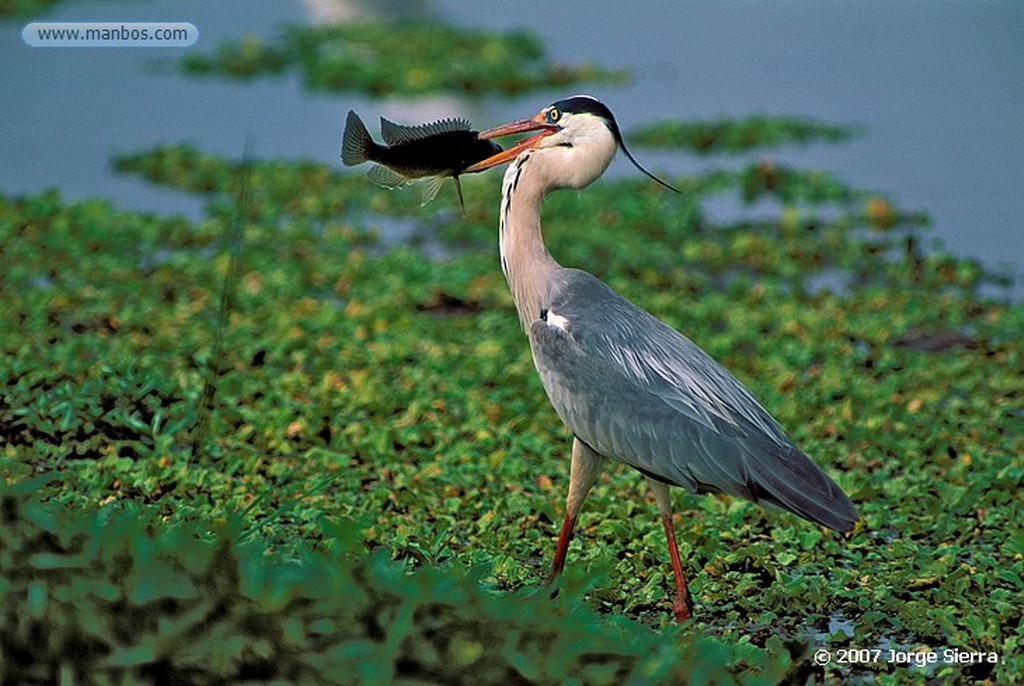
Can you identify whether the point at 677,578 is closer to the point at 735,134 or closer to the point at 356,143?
the point at 356,143

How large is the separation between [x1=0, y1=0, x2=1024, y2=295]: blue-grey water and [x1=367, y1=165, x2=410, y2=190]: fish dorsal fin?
429cm

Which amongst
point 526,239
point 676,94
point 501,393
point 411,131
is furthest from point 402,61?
point 526,239

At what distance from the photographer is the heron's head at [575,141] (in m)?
4.39

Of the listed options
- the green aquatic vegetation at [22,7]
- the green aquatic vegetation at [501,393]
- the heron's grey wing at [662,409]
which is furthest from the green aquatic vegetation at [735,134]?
the heron's grey wing at [662,409]

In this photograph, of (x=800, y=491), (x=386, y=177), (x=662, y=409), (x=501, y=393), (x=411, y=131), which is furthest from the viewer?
(x=501, y=393)

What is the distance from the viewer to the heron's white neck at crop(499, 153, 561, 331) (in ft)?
14.7

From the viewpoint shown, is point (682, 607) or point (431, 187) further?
point (431, 187)

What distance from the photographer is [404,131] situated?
453 cm

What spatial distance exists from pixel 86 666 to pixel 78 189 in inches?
245

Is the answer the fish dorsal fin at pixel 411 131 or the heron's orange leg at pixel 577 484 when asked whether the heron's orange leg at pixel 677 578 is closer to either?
the heron's orange leg at pixel 577 484

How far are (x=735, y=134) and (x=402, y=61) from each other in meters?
3.09

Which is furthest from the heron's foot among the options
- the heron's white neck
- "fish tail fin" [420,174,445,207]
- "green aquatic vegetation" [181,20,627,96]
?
"green aquatic vegetation" [181,20,627,96]

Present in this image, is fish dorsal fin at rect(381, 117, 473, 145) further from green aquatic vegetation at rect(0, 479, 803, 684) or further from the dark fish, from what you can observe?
green aquatic vegetation at rect(0, 479, 803, 684)

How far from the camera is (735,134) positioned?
10.7m
